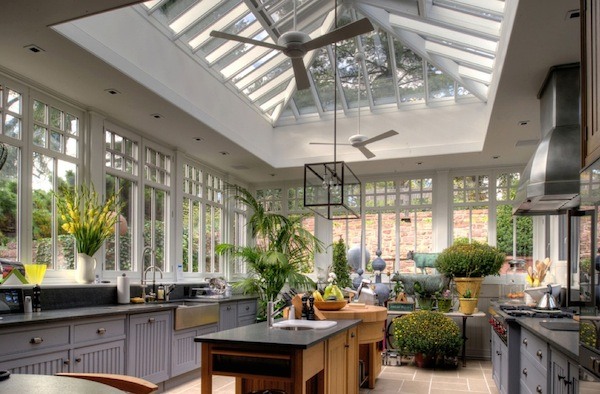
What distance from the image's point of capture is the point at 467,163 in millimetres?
8961

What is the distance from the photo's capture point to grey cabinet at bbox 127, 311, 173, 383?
17.1 ft

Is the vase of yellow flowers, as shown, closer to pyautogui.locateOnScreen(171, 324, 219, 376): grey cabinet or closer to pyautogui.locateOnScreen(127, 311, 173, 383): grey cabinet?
pyautogui.locateOnScreen(127, 311, 173, 383): grey cabinet

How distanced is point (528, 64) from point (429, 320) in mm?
3620

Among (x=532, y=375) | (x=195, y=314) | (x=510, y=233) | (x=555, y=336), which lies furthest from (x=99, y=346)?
(x=510, y=233)

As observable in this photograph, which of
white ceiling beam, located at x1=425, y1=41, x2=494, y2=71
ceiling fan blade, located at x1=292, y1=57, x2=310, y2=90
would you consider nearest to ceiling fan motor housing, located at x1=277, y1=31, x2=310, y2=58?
ceiling fan blade, located at x1=292, y1=57, x2=310, y2=90

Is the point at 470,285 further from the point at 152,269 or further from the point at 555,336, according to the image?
the point at 555,336

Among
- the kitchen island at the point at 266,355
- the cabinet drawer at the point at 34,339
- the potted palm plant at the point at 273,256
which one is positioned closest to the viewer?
the kitchen island at the point at 266,355

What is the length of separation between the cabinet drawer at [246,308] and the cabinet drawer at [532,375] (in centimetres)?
433

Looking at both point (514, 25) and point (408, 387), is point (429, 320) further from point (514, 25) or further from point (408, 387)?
point (514, 25)

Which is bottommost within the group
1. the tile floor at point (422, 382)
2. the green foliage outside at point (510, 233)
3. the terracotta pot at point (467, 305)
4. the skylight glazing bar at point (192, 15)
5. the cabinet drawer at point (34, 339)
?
the tile floor at point (422, 382)

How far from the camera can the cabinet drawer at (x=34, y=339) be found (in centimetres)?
371

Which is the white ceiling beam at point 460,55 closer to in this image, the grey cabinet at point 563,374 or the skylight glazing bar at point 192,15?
the skylight glazing bar at point 192,15

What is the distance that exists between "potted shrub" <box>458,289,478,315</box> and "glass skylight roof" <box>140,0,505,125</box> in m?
2.96

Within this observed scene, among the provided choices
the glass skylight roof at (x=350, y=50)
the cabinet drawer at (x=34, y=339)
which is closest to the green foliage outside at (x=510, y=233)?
the glass skylight roof at (x=350, y=50)
